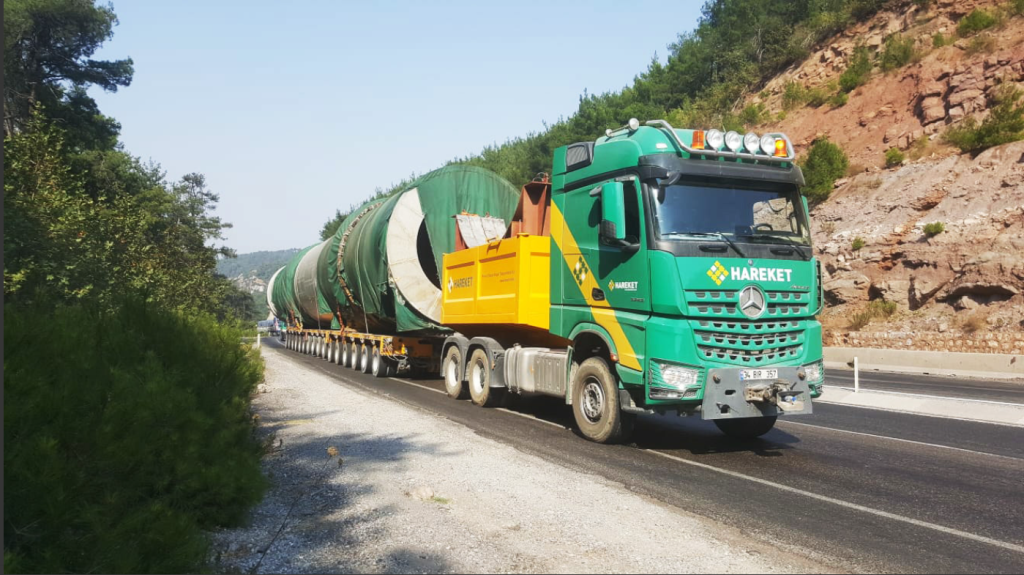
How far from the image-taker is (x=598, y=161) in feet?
30.6

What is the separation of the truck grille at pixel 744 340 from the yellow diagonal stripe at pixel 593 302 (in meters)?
0.78

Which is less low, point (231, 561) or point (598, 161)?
point (598, 161)

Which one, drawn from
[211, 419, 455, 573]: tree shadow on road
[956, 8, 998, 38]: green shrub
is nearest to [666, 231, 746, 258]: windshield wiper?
[211, 419, 455, 573]: tree shadow on road

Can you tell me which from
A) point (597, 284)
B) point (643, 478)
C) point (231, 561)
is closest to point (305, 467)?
point (231, 561)

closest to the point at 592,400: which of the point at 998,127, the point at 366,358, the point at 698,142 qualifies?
the point at 698,142

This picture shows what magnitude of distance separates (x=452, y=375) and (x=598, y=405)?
16.0 feet

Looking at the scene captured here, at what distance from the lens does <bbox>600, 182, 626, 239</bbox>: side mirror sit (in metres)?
8.24

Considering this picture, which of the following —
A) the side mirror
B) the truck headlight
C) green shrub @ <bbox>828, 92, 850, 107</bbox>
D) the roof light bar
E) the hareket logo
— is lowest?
the truck headlight

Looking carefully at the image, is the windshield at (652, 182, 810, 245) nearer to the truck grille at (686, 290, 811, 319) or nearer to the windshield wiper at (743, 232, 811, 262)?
the windshield wiper at (743, 232, 811, 262)

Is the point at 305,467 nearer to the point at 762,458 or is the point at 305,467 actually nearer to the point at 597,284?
the point at 597,284

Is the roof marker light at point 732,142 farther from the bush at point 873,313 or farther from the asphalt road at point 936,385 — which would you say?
the bush at point 873,313

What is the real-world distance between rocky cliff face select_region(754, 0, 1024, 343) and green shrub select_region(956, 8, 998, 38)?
0.86 m

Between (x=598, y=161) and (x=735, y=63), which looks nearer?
(x=598, y=161)

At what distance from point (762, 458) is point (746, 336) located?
144 centimetres
